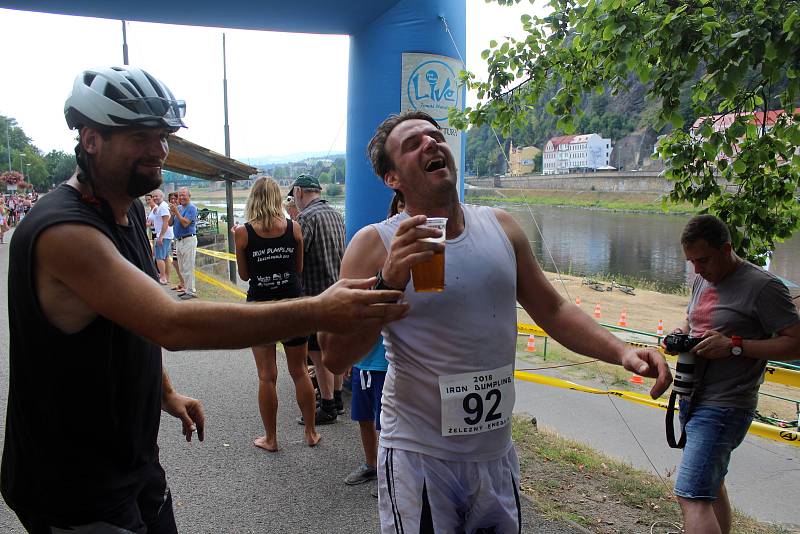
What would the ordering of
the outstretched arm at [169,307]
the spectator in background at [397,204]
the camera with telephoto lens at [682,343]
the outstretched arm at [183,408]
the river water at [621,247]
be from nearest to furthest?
the outstretched arm at [169,307] < the outstretched arm at [183,408] < the spectator in background at [397,204] < the camera with telephoto lens at [682,343] < the river water at [621,247]

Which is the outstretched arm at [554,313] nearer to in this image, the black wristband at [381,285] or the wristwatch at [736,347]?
the black wristband at [381,285]

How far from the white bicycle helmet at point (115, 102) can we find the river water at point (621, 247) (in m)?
14.8

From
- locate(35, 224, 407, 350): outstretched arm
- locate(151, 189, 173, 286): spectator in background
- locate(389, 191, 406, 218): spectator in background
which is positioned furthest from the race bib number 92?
locate(151, 189, 173, 286): spectator in background

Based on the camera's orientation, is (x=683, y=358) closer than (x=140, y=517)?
No

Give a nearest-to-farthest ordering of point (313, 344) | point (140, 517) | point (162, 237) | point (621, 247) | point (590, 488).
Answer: point (140, 517), point (590, 488), point (313, 344), point (162, 237), point (621, 247)

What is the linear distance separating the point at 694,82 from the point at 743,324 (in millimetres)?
1647

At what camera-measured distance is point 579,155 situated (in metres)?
99.7

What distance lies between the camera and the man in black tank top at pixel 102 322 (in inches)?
58.6

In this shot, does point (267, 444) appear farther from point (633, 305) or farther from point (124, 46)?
point (633, 305)

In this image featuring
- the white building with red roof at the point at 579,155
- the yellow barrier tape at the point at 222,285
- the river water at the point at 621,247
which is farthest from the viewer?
the white building with red roof at the point at 579,155

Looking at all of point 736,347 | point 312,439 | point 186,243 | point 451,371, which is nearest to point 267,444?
point 312,439

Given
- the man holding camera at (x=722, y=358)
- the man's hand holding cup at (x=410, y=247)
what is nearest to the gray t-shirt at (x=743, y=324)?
the man holding camera at (x=722, y=358)

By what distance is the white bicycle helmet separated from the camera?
173 centimetres

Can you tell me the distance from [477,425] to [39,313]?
1396 mm
